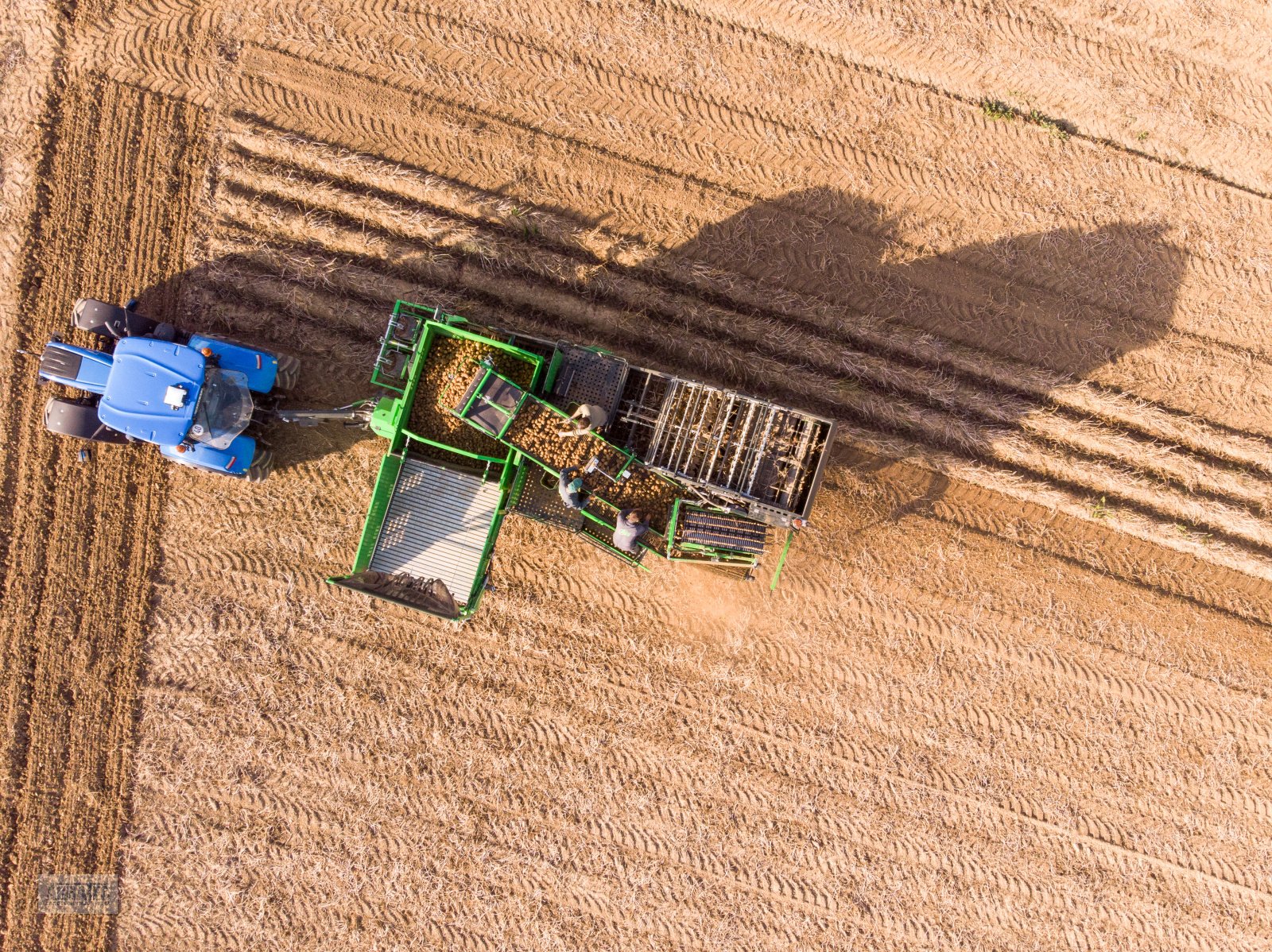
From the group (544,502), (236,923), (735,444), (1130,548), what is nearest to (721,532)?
(735,444)

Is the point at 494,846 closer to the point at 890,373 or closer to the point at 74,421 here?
the point at 74,421

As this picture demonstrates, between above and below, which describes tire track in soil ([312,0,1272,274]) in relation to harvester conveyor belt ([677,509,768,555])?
above

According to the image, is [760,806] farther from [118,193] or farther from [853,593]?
[118,193]

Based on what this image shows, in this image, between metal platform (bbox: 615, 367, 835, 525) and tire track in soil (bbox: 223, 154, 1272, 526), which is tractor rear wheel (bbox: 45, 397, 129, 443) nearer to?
tire track in soil (bbox: 223, 154, 1272, 526)

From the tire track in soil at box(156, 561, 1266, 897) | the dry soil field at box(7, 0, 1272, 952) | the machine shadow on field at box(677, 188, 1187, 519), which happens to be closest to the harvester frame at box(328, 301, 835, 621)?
the dry soil field at box(7, 0, 1272, 952)

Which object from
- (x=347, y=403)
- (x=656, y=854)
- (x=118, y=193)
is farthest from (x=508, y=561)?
(x=118, y=193)

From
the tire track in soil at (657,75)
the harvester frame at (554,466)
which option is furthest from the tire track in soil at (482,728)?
the tire track in soil at (657,75)
